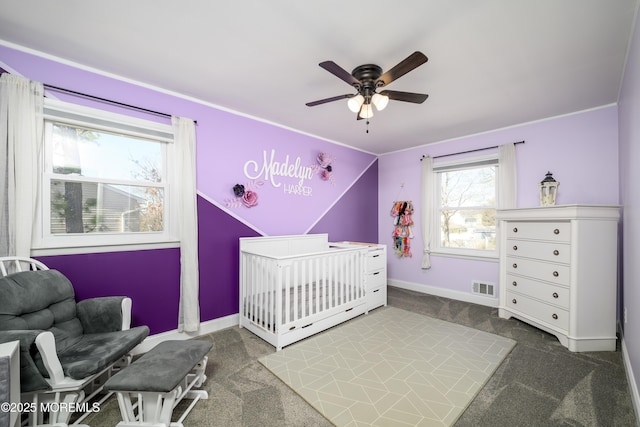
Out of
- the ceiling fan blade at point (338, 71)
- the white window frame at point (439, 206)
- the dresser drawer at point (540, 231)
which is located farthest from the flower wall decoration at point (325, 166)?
the dresser drawer at point (540, 231)

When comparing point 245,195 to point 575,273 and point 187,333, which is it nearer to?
point 187,333

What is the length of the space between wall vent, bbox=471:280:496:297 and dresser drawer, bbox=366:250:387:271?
1379mm

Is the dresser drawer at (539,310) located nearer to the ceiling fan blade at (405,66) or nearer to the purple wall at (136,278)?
the ceiling fan blade at (405,66)

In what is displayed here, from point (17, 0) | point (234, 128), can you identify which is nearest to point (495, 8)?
point (234, 128)

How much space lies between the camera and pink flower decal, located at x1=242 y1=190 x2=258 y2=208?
3.04 meters

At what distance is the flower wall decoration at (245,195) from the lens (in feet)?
9.68

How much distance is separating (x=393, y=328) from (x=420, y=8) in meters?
2.76

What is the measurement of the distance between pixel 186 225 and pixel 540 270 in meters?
3.56

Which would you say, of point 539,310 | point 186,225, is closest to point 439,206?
point 539,310

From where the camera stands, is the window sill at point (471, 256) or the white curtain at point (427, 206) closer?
the window sill at point (471, 256)

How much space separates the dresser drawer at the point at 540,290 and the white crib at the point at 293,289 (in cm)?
170

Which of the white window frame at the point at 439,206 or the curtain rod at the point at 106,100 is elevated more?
the curtain rod at the point at 106,100

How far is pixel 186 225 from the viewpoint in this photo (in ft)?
8.30

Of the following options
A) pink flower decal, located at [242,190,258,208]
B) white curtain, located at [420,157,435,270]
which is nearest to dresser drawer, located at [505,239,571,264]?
white curtain, located at [420,157,435,270]
